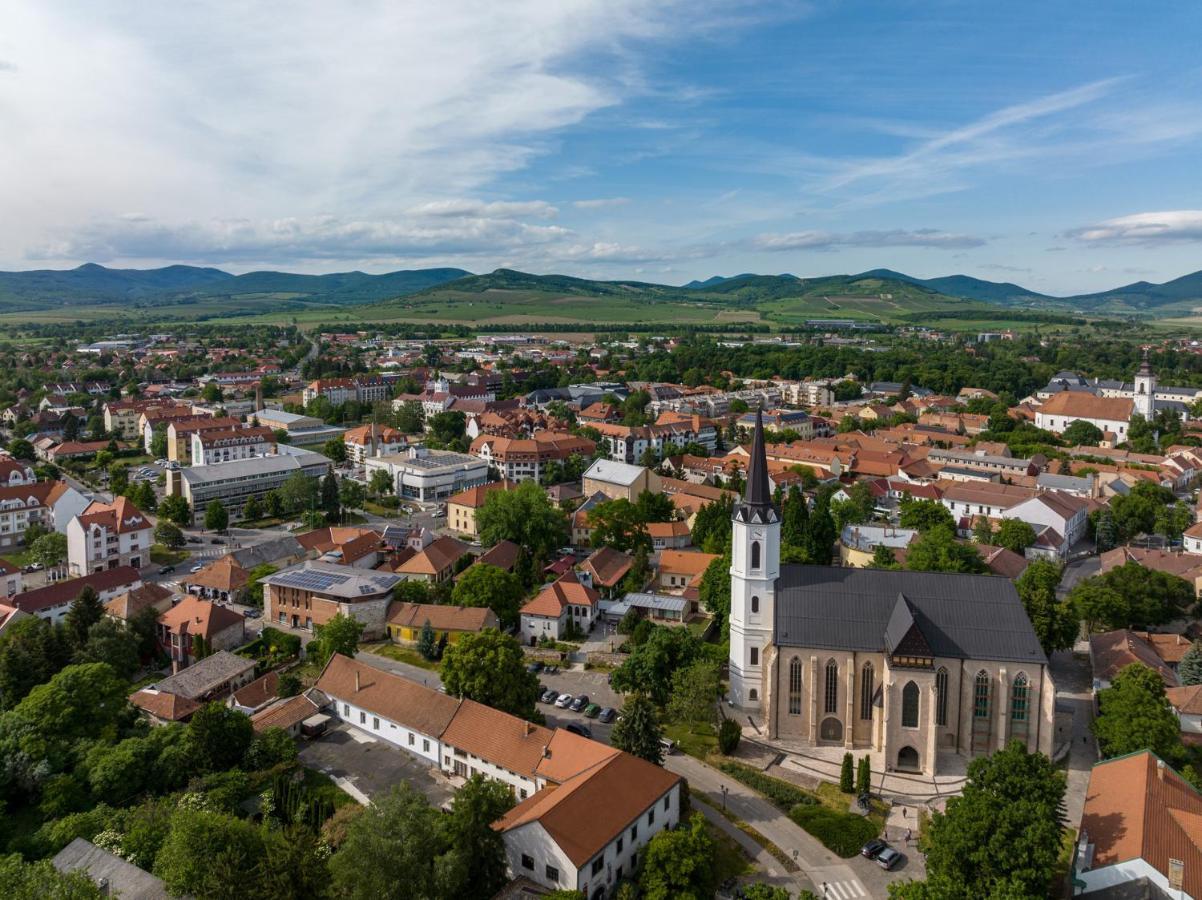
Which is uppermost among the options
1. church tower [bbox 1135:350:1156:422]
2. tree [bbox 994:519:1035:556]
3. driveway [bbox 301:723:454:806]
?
church tower [bbox 1135:350:1156:422]

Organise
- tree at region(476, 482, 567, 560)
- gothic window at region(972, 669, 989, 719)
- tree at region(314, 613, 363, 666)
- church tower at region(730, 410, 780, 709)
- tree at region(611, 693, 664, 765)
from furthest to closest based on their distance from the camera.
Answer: tree at region(476, 482, 567, 560) < tree at region(314, 613, 363, 666) < church tower at region(730, 410, 780, 709) < gothic window at region(972, 669, 989, 719) < tree at region(611, 693, 664, 765)

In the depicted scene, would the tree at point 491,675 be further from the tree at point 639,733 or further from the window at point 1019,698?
the window at point 1019,698

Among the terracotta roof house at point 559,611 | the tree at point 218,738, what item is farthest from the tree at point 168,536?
the tree at point 218,738

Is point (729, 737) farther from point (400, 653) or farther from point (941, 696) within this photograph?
point (400, 653)

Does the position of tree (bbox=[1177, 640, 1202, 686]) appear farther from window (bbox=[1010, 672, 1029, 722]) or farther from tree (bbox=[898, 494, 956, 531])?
tree (bbox=[898, 494, 956, 531])

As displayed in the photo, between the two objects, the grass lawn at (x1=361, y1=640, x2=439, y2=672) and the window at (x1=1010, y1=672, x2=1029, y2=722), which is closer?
the window at (x1=1010, y1=672, x2=1029, y2=722)

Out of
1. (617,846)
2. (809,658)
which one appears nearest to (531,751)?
(617,846)

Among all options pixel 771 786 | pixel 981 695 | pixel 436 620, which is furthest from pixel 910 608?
pixel 436 620

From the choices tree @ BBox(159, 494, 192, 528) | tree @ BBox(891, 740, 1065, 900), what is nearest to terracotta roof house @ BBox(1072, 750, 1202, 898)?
tree @ BBox(891, 740, 1065, 900)
